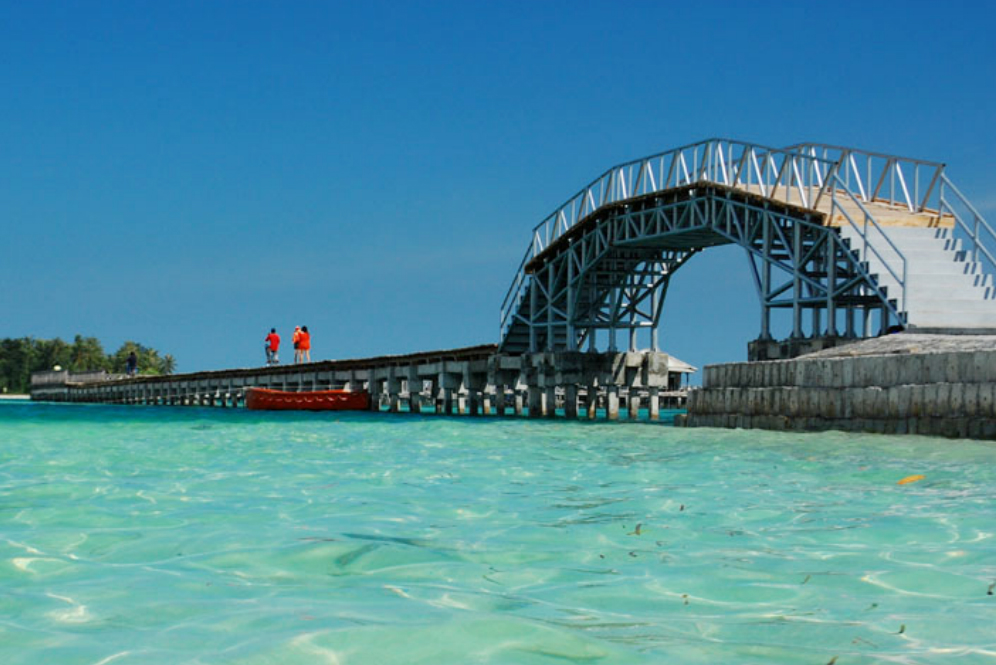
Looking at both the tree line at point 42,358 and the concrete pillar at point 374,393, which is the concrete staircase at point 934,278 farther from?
the tree line at point 42,358

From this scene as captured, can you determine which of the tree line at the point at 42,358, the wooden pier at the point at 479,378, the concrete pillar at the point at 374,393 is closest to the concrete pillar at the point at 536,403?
the wooden pier at the point at 479,378

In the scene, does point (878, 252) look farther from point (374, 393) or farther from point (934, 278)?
point (374, 393)

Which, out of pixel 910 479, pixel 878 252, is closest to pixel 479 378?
pixel 878 252

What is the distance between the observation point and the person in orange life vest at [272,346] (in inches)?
1959

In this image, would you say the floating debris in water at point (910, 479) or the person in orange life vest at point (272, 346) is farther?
the person in orange life vest at point (272, 346)

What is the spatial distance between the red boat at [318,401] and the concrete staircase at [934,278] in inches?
956

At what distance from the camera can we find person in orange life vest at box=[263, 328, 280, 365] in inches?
1959

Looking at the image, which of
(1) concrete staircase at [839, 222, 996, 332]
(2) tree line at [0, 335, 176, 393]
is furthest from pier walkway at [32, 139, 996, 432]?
(2) tree line at [0, 335, 176, 393]

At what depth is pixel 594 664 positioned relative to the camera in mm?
3990

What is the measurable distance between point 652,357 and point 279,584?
30804 mm

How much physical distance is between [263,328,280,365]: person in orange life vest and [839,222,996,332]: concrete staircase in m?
31.2

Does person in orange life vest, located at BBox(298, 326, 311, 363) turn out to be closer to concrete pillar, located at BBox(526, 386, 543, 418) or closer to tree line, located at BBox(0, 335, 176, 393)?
concrete pillar, located at BBox(526, 386, 543, 418)

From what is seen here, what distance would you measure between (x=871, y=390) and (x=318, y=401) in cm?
2900

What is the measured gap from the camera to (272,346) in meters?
50.4
